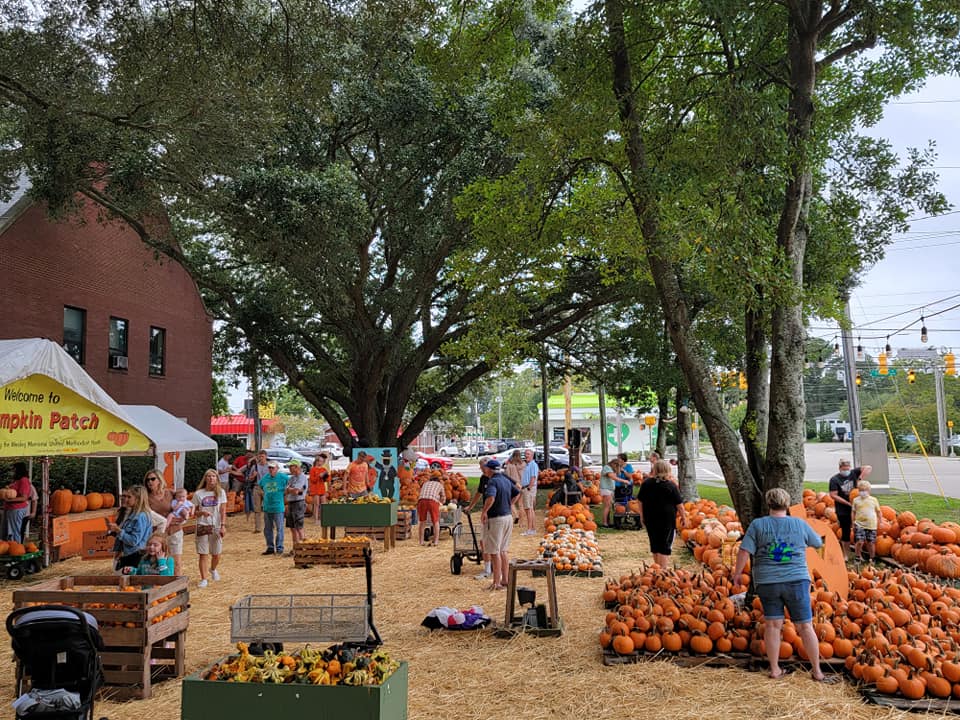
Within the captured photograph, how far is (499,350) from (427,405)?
12768 millimetres

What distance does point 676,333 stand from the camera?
8.76 meters

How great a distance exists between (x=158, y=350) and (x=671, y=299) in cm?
2217

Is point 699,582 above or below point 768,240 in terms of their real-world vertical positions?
below

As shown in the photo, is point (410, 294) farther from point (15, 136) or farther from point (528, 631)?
point (528, 631)

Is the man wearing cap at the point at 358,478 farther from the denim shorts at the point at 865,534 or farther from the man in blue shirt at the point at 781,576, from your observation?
the man in blue shirt at the point at 781,576

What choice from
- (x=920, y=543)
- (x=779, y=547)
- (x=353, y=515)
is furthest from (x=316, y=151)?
(x=779, y=547)

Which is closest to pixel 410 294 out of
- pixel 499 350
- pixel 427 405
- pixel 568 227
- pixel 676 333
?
pixel 427 405

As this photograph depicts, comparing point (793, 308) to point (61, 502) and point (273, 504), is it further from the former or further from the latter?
point (61, 502)

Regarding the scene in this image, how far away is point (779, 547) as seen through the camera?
6.70 m

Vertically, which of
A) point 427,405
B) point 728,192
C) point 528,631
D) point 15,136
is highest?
point 15,136

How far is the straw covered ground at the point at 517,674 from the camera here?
616cm

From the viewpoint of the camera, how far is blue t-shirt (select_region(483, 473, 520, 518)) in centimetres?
1052

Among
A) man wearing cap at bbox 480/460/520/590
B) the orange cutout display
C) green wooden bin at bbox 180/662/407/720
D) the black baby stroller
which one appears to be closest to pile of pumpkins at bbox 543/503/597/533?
man wearing cap at bbox 480/460/520/590

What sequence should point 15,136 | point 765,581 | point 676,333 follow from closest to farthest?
point 765,581 → point 676,333 → point 15,136
